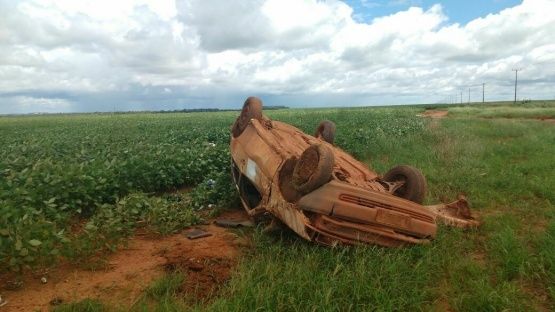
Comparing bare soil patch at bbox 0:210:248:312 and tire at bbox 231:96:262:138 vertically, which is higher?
tire at bbox 231:96:262:138

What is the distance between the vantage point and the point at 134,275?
14.5 feet

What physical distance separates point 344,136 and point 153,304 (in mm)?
10748

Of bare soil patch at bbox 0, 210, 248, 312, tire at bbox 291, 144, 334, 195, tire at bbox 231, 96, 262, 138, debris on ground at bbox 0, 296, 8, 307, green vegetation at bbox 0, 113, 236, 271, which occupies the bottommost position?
bare soil patch at bbox 0, 210, 248, 312

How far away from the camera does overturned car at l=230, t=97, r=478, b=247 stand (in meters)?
4.42

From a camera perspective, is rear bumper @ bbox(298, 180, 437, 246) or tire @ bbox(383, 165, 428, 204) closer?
rear bumper @ bbox(298, 180, 437, 246)

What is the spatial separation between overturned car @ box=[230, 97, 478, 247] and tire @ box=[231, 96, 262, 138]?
817mm

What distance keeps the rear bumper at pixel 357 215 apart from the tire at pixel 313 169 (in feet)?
0.28

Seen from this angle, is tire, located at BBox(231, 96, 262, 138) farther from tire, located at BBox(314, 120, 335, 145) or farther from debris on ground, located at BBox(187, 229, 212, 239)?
debris on ground, located at BBox(187, 229, 212, 239)

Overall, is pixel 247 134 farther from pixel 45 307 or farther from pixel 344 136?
pixel 344 136

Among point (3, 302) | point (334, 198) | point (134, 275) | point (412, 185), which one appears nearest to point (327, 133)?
point (412, 185)

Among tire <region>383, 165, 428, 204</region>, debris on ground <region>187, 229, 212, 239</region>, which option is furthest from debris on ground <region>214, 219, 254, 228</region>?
tire <region>383, 165, 428, 204</region>

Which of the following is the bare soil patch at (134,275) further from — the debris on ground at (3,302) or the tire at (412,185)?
the tire at (412,185)

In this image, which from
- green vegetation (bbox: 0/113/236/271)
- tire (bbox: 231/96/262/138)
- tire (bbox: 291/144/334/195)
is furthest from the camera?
tire (bbox: 231/96/262/138)

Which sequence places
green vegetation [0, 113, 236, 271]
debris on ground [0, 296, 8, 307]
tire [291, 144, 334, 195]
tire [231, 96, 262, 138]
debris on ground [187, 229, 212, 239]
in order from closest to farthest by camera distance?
debris on ground [0, 296, 8, 307]
green vegetation [0, 113, 236, 271]
tire [291, 144, 334, 195]
debris on ground [187, 229, 212, 239]
tire [231, 96, 262, 138]
